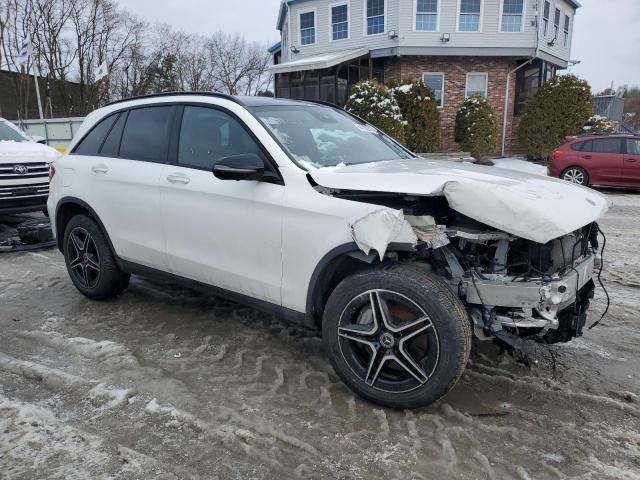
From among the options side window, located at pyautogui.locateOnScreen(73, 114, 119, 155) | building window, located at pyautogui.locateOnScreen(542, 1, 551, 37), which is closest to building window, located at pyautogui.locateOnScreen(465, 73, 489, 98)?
building window, located at pyautogui.locateOnScreen(542, 1, 551, 37)

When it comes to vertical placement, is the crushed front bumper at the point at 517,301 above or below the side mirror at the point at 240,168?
below

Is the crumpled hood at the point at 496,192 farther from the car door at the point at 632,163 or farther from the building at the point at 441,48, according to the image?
the building at the point at 441,48

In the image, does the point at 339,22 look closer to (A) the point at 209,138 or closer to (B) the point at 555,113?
(B) the point at 555,113

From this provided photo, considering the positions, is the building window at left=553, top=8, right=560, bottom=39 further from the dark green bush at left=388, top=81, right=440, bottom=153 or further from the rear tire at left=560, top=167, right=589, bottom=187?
the rear tire at left=560, top=167, right=589, bottom=187

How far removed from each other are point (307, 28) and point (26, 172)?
18.8m

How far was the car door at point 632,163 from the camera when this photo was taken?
38.4 ft

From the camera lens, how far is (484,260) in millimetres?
2830

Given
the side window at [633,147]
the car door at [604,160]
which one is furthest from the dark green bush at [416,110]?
the side window at [633,147]

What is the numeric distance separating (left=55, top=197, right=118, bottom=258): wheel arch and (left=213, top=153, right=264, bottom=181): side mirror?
1.82 m

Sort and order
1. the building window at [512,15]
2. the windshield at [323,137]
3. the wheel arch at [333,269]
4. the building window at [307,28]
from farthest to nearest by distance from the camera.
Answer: the building window at [307,28], the building window at [512,15], the windshield at [323,137], the wheel arch at [333,269]

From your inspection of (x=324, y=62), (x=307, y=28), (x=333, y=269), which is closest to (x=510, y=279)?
(x=333, y=269)

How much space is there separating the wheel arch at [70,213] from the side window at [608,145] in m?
11.9

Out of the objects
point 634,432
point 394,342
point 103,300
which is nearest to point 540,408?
point 634,432

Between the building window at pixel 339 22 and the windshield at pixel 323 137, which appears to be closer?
the windshield at pixel 323 137
